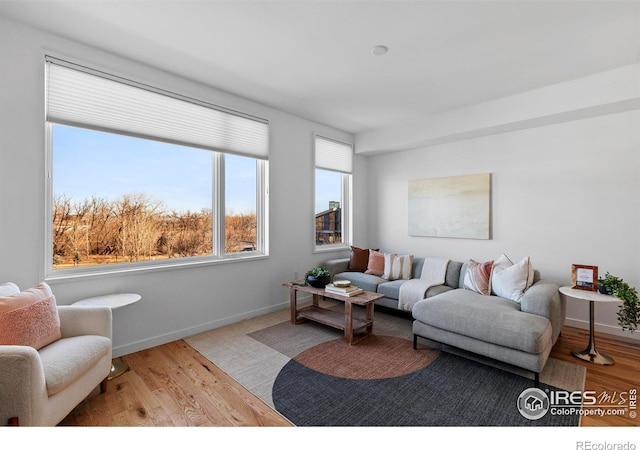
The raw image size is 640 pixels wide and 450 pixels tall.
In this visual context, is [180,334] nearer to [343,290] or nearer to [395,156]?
[343,290]

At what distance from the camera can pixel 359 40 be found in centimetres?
248

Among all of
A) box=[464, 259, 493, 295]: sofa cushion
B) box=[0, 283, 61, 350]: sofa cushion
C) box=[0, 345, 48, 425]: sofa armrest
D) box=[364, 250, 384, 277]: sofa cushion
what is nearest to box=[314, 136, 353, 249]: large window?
box=[364, 250, 384, 277]: sofa cushion

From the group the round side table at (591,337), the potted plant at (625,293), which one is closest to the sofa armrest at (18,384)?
the round side table at (591,337)

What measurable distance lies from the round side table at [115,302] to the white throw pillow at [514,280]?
11.1 ft

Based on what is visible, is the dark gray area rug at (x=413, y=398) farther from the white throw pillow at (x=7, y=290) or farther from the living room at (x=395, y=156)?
the white throw pillow at (x=7, y=290)

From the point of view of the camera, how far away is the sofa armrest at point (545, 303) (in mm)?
2492

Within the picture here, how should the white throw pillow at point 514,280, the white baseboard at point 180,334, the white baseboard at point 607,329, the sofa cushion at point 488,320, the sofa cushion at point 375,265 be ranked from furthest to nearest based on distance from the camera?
1. the sofa cushion at point 375,265
2. the white baseboard at point 607,329
3. the white throw pillow at point 514,280
4. the white baseboard at point 180,334
5. the sofa cushion at point 488,320

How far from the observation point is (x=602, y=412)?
193 centimetres

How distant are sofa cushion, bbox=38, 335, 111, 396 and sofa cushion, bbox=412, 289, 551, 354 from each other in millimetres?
2517

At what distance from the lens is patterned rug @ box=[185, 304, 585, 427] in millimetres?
1883

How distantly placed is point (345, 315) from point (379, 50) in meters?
2.51

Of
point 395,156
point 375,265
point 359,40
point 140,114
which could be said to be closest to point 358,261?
point 375,265

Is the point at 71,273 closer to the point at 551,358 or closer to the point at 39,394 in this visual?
the point at 39,394

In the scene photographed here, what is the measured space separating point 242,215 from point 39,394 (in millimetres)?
2507
